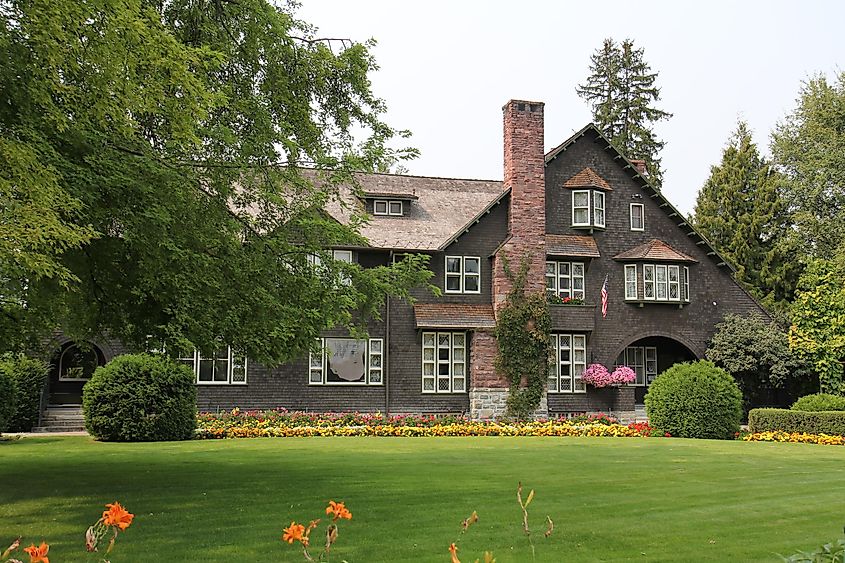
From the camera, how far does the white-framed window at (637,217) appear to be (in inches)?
1271

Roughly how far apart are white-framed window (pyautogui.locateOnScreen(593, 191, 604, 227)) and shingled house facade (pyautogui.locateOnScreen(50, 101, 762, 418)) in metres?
0.07

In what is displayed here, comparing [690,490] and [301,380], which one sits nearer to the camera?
[690,490]

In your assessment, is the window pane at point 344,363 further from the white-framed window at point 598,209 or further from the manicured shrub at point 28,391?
the white-framed window at point 598,209

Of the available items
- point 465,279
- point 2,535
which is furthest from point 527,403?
point 2,535

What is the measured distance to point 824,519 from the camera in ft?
31.3

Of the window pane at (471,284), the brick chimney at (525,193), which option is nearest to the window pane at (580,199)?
the brick chimney at (525,193)

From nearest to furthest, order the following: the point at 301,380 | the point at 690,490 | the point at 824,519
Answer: the point at 824,519, the point at 690,490, the point at 301,380

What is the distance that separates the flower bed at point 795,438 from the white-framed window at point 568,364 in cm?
734

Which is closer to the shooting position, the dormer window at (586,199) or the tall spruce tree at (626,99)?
the dormer window at (586,199)

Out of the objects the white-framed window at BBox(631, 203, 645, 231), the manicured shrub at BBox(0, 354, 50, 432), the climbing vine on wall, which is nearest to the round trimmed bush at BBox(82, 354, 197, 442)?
the manicured shrub at BBox(0, 354, 50, 432)

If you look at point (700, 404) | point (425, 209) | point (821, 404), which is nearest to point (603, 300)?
point (425, 209)

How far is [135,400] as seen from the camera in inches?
792

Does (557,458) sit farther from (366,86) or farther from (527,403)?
(527,403)

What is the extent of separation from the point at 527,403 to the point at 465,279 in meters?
4.81
